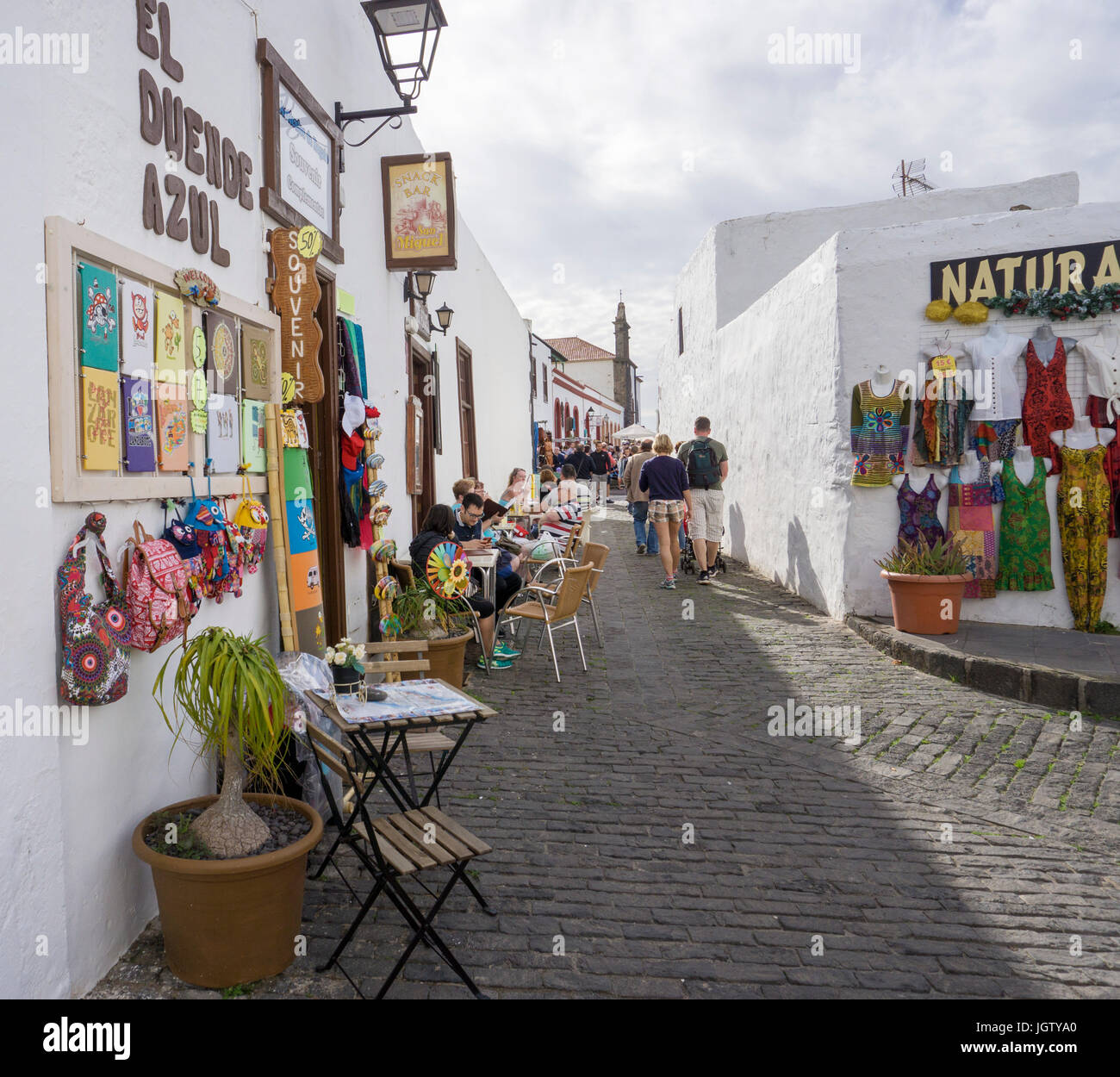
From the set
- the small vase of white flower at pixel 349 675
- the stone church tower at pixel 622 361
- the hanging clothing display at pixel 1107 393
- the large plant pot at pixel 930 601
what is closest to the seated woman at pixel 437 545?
the small vase of white flower at pixel 349 675

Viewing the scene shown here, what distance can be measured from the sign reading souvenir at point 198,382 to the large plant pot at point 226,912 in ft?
Answer: 5.25

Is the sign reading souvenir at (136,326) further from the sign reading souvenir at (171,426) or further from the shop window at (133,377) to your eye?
the sign reading souvenir at (171,426)

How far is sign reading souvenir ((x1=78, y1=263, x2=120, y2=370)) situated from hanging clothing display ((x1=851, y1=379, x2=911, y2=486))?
615 cm

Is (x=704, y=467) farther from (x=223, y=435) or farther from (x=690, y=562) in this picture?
(x=223, y=435)

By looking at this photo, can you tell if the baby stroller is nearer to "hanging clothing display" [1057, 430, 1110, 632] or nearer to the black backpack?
the black backpack

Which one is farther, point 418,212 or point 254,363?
point 418,212

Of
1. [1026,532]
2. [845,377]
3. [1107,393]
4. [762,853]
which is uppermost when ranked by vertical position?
[845,377]

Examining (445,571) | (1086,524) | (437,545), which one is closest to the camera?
(445,571)

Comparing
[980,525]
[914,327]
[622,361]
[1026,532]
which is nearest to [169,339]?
[914,327]

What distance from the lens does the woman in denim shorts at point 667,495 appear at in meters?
10.1

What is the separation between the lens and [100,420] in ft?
8.98

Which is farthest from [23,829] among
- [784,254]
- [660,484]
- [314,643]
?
[784,254]

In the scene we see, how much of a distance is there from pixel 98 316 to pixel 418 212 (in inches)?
166

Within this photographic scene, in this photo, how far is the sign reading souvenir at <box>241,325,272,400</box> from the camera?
13.0 ft
